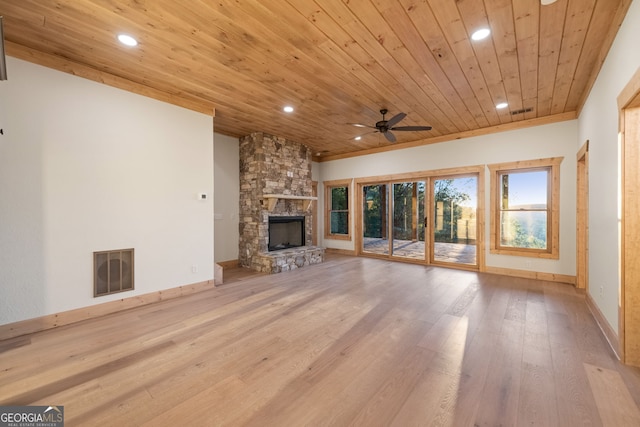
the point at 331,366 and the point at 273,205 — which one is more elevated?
the point at 273,205

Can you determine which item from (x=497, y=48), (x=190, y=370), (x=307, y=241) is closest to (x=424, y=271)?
(x=307, y=241)

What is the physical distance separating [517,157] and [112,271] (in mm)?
7053

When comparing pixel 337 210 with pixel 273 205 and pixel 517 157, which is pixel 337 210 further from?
pixel 517 157

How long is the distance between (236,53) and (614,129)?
392cm

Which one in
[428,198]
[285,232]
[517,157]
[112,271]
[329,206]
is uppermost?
[517,157]

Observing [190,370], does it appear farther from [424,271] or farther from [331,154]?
[331,154]

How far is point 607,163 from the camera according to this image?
272 cm

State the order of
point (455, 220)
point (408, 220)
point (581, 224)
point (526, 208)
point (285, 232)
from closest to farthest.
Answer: point (581, 224), point (526, 208), point (455, 220), point (285, 232), point (408, 220)

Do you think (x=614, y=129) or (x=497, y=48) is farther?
(x=497, y=48)

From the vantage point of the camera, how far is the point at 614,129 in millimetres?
2527

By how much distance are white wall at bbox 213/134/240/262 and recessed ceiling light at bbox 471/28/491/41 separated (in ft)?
16.4

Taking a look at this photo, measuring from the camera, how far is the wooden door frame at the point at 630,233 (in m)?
2.17

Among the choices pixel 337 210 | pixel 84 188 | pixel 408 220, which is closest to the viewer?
pixel 84 188

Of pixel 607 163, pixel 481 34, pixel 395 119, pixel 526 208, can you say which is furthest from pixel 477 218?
pixel 481 34
